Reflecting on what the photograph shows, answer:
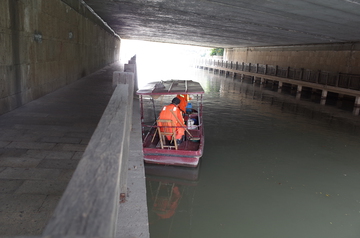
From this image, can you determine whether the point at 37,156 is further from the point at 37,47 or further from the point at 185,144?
the point at 37,47

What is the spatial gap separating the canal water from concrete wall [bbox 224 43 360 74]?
12.0 meters

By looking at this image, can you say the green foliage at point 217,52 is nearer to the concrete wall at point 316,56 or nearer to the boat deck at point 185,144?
the concrete wall at point 316,56

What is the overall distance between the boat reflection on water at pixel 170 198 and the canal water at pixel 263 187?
20 mm

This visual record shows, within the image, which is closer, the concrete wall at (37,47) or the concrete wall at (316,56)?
the concrete wall at (37,47)

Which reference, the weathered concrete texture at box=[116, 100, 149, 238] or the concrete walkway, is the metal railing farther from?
the weathered concrete texture at box=[116, 100, 149, 238]

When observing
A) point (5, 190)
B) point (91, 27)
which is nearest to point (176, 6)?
point (91, 27)

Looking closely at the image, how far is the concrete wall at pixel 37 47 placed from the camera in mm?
8039

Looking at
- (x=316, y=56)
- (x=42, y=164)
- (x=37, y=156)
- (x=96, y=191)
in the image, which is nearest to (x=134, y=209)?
(x=42, y=164)

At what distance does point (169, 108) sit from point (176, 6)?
8.96 meters

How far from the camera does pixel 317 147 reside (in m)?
11.4

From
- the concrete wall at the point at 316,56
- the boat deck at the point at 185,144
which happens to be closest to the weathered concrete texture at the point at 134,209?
the boat deck at the point at 185,144

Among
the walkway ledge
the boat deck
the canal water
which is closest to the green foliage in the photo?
the canal water

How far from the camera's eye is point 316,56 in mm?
27953

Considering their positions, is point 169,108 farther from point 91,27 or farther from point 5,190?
point 91,27
